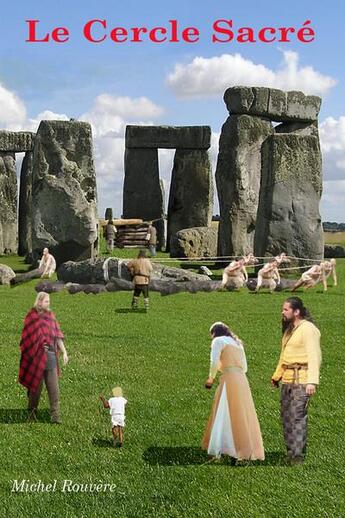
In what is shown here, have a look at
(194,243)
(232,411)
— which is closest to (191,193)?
(194,243)

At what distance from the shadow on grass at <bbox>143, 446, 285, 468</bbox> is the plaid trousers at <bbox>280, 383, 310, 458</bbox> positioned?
1.42 ft

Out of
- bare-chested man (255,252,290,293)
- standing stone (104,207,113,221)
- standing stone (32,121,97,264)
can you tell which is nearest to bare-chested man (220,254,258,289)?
bare-chested man (255,252,290,293)

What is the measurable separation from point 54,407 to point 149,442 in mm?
1158

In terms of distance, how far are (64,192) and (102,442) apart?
1691 cm

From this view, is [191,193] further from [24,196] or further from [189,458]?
[189,458]

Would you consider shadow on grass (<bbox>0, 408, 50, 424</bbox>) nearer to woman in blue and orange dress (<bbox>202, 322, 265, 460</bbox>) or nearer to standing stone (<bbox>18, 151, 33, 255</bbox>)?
woman in blue and orange dress (<bbox>202, 322, 265, 460</bbox>)

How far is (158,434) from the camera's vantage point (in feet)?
26.9

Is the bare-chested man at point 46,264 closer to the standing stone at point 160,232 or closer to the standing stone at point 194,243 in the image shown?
the standing stone at point 194,243

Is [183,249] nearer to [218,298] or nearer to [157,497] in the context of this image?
[218,298]

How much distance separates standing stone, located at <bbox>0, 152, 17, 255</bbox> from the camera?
111 feet

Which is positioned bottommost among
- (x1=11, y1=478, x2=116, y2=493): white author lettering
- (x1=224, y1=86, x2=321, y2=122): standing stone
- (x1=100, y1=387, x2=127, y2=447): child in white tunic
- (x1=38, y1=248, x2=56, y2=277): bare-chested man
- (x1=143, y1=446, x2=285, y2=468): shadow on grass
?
(x1=11, y1=478, x2=116, y2=493): white author lettering

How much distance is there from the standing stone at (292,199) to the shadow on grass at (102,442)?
596 inches

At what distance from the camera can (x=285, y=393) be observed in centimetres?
694

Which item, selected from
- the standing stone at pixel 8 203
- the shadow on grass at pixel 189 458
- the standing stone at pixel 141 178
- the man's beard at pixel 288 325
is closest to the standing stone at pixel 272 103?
the standing stone at pixel 141 178
